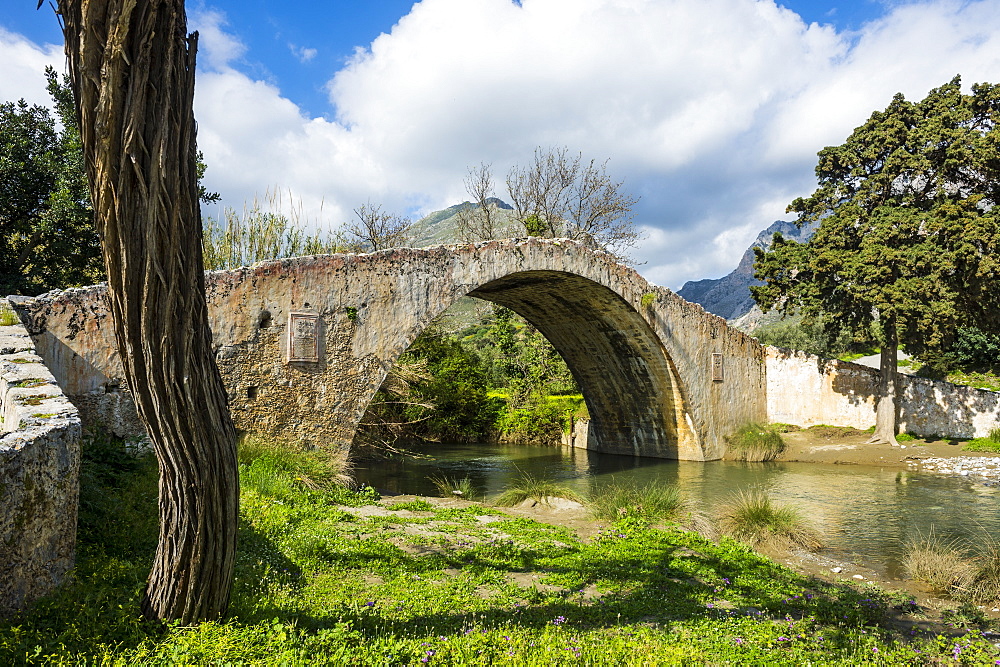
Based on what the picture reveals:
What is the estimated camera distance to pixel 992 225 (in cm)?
1409

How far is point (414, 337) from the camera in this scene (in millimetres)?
10750

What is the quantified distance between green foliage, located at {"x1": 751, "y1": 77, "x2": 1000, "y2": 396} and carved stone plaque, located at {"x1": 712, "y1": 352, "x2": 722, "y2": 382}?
8.15ft

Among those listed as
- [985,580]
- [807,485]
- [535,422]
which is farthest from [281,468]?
[535,422]

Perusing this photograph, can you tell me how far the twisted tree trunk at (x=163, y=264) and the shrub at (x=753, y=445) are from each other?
15878 millimetres

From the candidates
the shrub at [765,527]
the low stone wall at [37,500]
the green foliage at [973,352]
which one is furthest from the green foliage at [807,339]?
the low stone wall at [37,500]

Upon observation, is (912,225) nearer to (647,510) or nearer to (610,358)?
(610,358)

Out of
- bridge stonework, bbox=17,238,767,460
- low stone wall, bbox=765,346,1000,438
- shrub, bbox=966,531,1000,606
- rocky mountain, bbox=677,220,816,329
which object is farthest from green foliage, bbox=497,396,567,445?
rocky mountain, bbox=677,220,816,329

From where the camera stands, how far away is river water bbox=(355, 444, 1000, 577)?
857 cm

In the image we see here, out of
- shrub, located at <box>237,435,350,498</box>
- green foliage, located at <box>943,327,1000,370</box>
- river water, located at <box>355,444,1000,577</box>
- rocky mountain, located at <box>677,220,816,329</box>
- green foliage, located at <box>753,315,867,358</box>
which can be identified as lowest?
river water, located at <box>355,444,1000,577</box>

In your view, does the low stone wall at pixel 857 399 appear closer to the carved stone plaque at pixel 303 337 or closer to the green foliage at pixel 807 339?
the green foliage at pixel 807 339

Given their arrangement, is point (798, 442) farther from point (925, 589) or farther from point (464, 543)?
point (464, 543)

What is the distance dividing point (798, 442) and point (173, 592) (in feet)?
57.2

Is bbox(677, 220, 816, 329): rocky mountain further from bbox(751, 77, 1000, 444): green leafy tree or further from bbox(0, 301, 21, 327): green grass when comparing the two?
bbox(0, 301, 21, 327): green grass

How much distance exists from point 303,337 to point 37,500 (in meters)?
6.42
